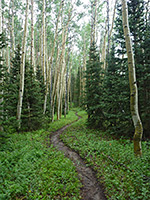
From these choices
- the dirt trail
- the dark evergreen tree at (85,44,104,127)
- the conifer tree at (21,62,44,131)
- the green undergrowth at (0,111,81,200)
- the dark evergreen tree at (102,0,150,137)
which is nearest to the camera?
the green undergrowth at (0,111,81,200)

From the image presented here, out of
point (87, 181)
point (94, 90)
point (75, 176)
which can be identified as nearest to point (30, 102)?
point (94, 90)

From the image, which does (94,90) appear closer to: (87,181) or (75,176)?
(75,176)

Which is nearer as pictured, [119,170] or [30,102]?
[119,170]

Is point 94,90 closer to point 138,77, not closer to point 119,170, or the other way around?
point 138,77

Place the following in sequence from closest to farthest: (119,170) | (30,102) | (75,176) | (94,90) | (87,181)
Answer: (87,181)
(75,176)
(119,170)
(30,102)
(94,90)

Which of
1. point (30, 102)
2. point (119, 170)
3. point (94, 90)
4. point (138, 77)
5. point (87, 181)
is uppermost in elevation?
point (138, 77)

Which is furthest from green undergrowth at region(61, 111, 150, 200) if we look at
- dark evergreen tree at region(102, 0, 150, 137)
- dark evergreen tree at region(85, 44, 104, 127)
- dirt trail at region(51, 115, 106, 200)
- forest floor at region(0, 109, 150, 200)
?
dark evergreen tree at region(85, 44, 104, 127)

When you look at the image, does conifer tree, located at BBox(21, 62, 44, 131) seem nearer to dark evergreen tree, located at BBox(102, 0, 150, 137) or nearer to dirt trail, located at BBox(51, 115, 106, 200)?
dirt trail, located at BBox(51, 115, 106, 200)

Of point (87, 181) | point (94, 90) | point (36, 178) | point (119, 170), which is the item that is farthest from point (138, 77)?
point (36, 178)

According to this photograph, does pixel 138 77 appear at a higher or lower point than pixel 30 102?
higher

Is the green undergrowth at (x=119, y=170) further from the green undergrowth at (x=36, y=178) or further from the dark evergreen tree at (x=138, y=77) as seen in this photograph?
the dark evergreen tree at (x=138, y=77)

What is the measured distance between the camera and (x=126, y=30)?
4.93 metres

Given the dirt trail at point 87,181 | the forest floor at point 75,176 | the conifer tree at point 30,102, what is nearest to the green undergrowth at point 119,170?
the forest floor at point 75,176

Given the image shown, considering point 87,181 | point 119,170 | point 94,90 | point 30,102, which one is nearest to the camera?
point 87,181
